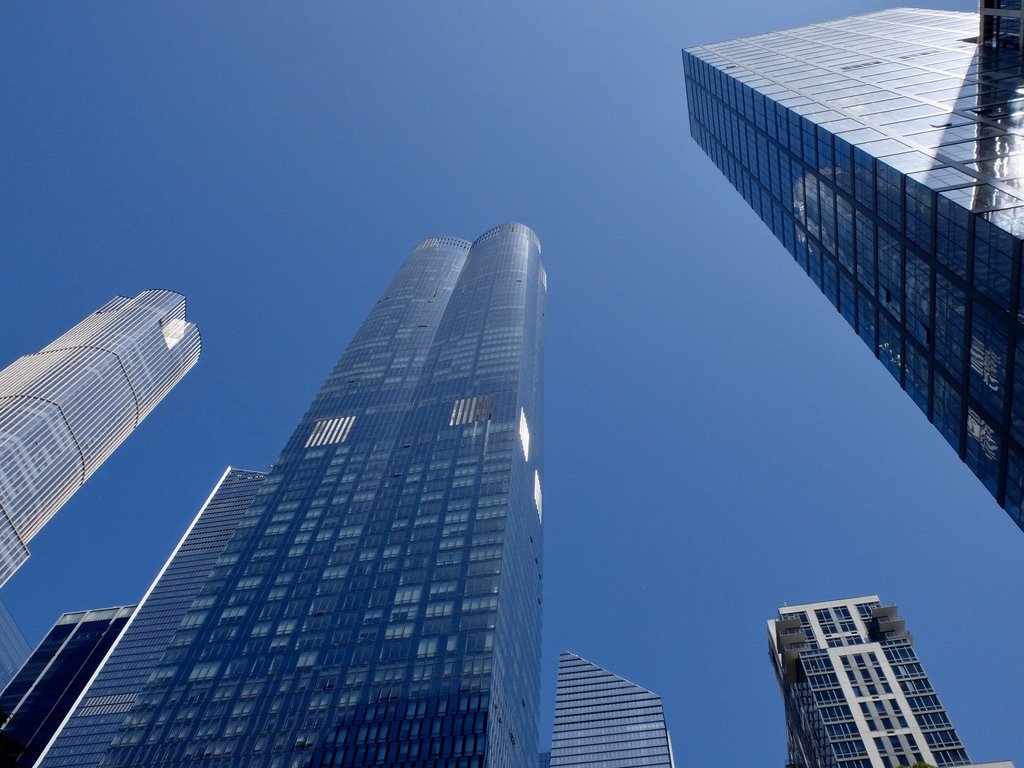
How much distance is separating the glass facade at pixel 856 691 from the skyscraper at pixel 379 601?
37928 mm

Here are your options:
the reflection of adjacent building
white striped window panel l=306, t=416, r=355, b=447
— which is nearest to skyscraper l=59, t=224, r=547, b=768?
white striped window panel l=306, t=416, r=355, b=447

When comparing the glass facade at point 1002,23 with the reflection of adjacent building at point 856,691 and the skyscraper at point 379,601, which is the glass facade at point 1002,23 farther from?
the skyscraper at point 379,601

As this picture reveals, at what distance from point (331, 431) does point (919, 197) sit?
11837 cm

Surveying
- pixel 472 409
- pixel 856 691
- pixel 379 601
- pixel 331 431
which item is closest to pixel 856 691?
pixel 856 691

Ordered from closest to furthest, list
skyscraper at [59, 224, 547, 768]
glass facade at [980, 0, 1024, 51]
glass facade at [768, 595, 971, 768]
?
1. glass facade at [980, 0, 1024, 51]
2. skyscraper at [59, 224, 547, 768]
3. glass facade at [768, 595, 971, 768]

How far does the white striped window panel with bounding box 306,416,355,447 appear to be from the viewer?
14931cm

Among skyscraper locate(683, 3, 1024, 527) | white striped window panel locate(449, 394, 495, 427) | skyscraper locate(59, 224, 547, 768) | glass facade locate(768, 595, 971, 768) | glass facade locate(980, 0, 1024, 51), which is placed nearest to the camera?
skyscraper locate(683, 3, 1024, 527)

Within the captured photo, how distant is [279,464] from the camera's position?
144625 millimetres

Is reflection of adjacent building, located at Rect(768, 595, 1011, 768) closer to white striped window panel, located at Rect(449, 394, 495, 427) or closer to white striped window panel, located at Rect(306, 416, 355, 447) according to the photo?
white striped window panel, located at Rect(449, 394, 495, 427)

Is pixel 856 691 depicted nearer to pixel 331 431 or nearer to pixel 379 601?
pixel 379 601

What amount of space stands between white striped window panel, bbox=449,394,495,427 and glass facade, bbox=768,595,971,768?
5951cm

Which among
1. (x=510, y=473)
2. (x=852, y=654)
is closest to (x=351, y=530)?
(x=510, y=473)

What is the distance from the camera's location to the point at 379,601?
109 metres

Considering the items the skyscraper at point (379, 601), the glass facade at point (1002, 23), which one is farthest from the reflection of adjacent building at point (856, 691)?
the glass facade at point (1002, 23)
